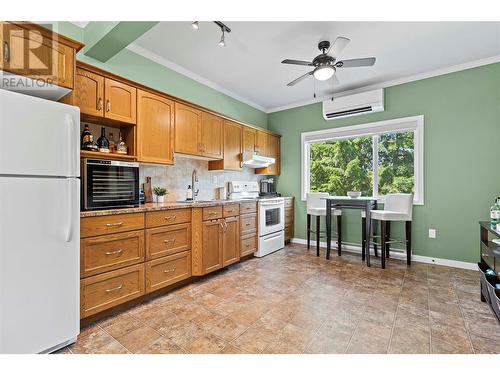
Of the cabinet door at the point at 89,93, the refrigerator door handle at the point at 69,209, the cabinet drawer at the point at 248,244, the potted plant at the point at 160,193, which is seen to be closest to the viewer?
the refrigerator door handle at the point at 69,209

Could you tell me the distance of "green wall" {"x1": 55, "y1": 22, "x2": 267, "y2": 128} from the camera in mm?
2449

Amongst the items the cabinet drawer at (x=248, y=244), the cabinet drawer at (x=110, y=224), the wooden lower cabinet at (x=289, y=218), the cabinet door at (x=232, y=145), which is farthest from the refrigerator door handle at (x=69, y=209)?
the wooden lower cabinet at (x=289, y=218)

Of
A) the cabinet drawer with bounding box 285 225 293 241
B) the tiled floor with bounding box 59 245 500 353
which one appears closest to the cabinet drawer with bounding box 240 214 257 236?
the tiled floor with bounding box 59 245 500 353

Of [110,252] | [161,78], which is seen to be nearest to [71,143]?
[110,252]

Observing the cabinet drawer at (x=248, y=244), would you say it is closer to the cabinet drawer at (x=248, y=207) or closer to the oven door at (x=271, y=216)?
the oven door at (x=271, y=216)

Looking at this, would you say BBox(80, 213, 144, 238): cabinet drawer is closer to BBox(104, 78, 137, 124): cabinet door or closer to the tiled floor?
the tiled floor

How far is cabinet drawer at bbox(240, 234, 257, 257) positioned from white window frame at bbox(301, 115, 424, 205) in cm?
154

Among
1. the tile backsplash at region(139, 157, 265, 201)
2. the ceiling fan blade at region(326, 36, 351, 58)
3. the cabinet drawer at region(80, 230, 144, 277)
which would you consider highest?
the ceiling fan blade at region(326, 36, 351, 58)

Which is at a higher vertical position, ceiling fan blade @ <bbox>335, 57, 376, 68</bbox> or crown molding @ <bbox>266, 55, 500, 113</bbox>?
crown molding @ <bbox>266, 55, 500, 113</bbox>

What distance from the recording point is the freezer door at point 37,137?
1.40 m

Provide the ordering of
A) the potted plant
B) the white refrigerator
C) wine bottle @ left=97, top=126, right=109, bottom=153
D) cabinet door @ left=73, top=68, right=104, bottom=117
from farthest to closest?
the potted plant < wine bottle @ left=97, top=126, right=109, bottom=153 < cabinet door @ left=73, top=68, right=104, bottom=117 < the white refrigerator

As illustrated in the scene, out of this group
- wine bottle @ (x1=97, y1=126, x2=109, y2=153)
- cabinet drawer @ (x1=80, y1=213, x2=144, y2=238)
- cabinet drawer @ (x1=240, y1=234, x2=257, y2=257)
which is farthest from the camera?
cabinet drawer @ (x1=240, y1=234, x2=257, y2=257)

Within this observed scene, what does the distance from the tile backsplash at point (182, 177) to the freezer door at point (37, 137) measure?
1263mm
